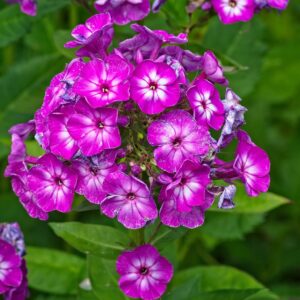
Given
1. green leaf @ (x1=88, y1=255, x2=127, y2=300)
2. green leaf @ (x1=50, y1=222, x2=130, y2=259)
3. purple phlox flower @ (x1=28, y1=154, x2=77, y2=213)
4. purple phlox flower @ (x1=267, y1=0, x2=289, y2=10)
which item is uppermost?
purple phlox flower @ (x1=267, y1=0, x2=289, y2=10)

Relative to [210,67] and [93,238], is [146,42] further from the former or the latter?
[93,238]

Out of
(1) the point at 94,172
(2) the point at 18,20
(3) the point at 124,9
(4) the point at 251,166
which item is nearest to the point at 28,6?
(2) the point at 18,20

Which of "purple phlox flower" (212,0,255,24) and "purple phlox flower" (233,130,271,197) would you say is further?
"purple phlox flower" (212,0,255,24)

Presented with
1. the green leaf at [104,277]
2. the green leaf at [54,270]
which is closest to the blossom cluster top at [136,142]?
the green leaf at [104,277]

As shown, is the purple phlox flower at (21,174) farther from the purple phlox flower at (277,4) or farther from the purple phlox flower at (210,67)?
the purple phlox flower at (277,4)

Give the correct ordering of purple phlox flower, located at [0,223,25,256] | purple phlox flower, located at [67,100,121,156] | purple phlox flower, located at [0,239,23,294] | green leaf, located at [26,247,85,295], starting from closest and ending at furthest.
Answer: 1. purple phlox flower, located at [67,100,121,156]
2. purple phlox flower, located at [0,239,23,294]
3. purple phlox flower, located at [0,223,25,256]
4. green leaf, located at [26,247,85,295]

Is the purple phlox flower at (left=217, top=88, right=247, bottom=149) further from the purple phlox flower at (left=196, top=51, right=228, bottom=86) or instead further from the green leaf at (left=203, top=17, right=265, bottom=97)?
the green leaf at (left=203, top=17, right=265, bottom=97)

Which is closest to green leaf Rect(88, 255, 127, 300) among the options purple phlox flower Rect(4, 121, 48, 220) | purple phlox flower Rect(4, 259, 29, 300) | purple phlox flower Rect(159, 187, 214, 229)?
purple phlox flower Rect(4, 259, 29, 300)
